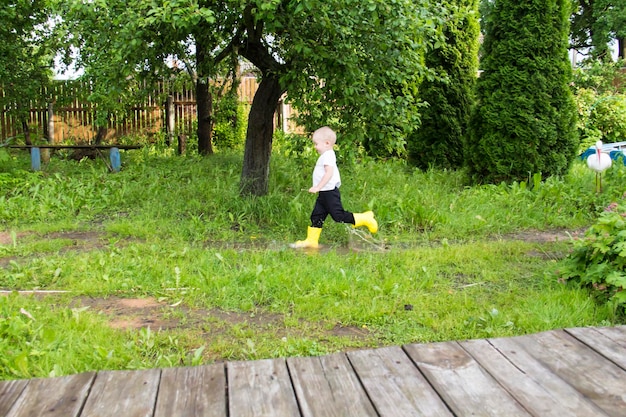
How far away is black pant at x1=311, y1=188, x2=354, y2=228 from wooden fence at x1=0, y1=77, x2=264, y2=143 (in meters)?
8.67

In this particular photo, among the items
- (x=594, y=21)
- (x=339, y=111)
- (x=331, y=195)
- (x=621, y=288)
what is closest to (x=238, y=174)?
(x=339, y=111)

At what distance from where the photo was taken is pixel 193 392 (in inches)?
99.1

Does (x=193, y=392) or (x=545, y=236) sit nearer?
(x=193, y=392)

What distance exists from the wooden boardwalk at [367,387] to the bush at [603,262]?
1072mm

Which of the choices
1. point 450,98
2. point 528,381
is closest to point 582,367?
point 528,381

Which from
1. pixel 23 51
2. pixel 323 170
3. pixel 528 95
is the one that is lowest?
pixel 323 170

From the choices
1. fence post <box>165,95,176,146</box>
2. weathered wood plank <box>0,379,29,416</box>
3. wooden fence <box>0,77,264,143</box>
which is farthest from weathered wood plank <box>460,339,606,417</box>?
fence post <box>165,95,176,146</box>

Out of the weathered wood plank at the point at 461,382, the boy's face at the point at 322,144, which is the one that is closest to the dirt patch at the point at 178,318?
the weathered wood plank at the point at 461,382

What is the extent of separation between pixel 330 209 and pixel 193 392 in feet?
11.3

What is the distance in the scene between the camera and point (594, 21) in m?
25.3

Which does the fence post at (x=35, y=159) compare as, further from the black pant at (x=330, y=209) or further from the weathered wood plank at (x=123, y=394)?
the weathered wood plank at (x=123, y=394)

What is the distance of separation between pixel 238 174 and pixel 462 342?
6583 mm

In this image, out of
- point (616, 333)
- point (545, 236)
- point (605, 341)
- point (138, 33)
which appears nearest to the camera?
point (605, 341)

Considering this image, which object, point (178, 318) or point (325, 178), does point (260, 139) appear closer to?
point (325, 178)
